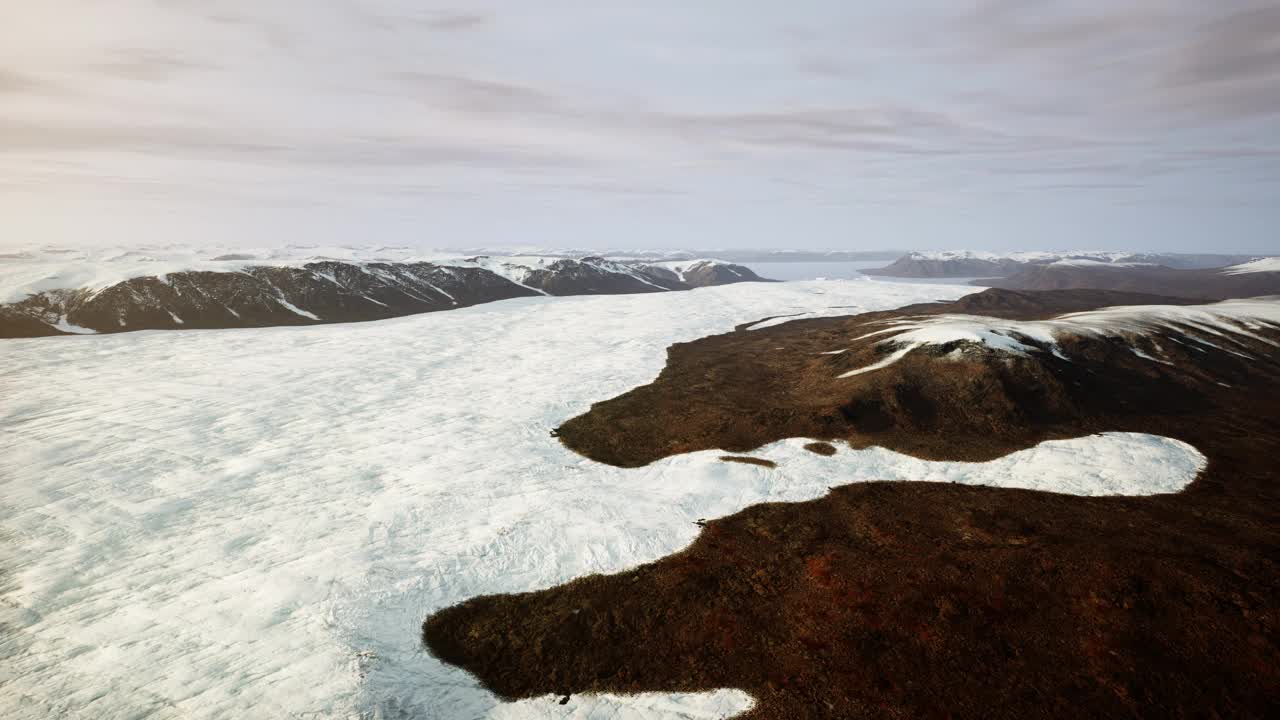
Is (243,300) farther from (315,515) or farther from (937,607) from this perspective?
(937,607)

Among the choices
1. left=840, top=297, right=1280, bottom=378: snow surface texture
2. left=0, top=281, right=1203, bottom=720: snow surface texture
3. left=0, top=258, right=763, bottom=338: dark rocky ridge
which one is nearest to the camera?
left=0, top=281, right=1203, bottom=720: snow surface texture

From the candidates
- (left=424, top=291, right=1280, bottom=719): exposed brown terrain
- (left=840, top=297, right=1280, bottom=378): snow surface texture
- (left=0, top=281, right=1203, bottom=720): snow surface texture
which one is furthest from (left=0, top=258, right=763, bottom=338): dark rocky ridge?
(left=840, top=297, right=1280, bottom=378): snow surface texture

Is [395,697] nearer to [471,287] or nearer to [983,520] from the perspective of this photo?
[983,520]

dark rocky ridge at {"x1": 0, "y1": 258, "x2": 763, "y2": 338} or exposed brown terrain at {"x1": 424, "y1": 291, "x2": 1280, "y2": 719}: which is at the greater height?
dark rocky ridge at {"x1": 0, "y1": 258, "x2": 763, "y2": 338}

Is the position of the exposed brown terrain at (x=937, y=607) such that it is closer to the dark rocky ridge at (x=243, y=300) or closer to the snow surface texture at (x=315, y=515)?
the snow surface texture at (x=315, y=515)

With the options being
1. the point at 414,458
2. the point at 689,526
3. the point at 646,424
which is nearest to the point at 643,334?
the point at 646,424

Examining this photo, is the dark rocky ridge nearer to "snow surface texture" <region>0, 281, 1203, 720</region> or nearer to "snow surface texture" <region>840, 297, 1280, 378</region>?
"snow surface texture" <region>0, 281, 1203, 720</region>

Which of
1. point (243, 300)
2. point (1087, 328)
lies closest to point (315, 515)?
point (1087, 328)

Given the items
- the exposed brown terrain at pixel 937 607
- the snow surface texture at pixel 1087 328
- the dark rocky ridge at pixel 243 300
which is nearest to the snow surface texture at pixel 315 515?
the exposed brown terrain at pixel 937 607
